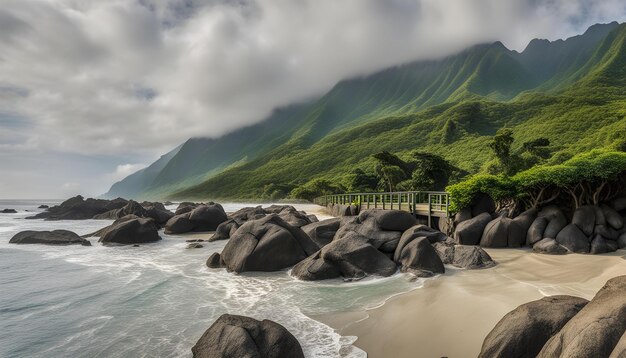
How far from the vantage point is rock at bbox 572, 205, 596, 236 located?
20.4m

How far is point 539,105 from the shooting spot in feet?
451

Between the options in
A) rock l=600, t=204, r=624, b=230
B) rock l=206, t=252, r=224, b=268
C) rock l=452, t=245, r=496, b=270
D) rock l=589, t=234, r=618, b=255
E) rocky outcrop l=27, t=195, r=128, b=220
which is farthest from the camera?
rocky outcrop l=27, t=195, r=128, b=220

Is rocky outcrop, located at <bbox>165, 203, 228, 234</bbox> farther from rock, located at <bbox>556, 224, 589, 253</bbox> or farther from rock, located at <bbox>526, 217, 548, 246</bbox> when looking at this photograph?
rock, located at <bbox>556, 224, 589, 253</bbox>

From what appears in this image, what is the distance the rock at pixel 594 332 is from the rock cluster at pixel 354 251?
9778 mm

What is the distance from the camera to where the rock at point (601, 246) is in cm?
1875

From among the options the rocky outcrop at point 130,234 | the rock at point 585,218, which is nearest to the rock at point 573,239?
the rock at point 585,218

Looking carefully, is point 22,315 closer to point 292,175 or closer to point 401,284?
point 401,284

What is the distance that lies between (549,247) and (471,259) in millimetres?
5560

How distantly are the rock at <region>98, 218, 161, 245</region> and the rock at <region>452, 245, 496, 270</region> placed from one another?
25.6 m

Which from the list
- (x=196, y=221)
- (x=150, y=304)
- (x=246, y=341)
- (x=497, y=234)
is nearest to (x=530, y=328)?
(x=246, y=341)

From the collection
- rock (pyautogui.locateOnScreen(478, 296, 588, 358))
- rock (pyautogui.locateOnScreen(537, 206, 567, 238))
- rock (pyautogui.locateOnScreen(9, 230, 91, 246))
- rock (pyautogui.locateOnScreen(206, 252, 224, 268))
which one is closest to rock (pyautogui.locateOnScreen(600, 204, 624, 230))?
rock (pyautogui.locateOnScreen(537, 206, 567, 238))

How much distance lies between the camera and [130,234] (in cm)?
3117

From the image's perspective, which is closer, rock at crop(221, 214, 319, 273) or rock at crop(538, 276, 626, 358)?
rock at crop(538, 276, 626, 358)

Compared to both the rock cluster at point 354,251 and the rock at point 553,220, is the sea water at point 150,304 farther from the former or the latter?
the rock at point 553,220
